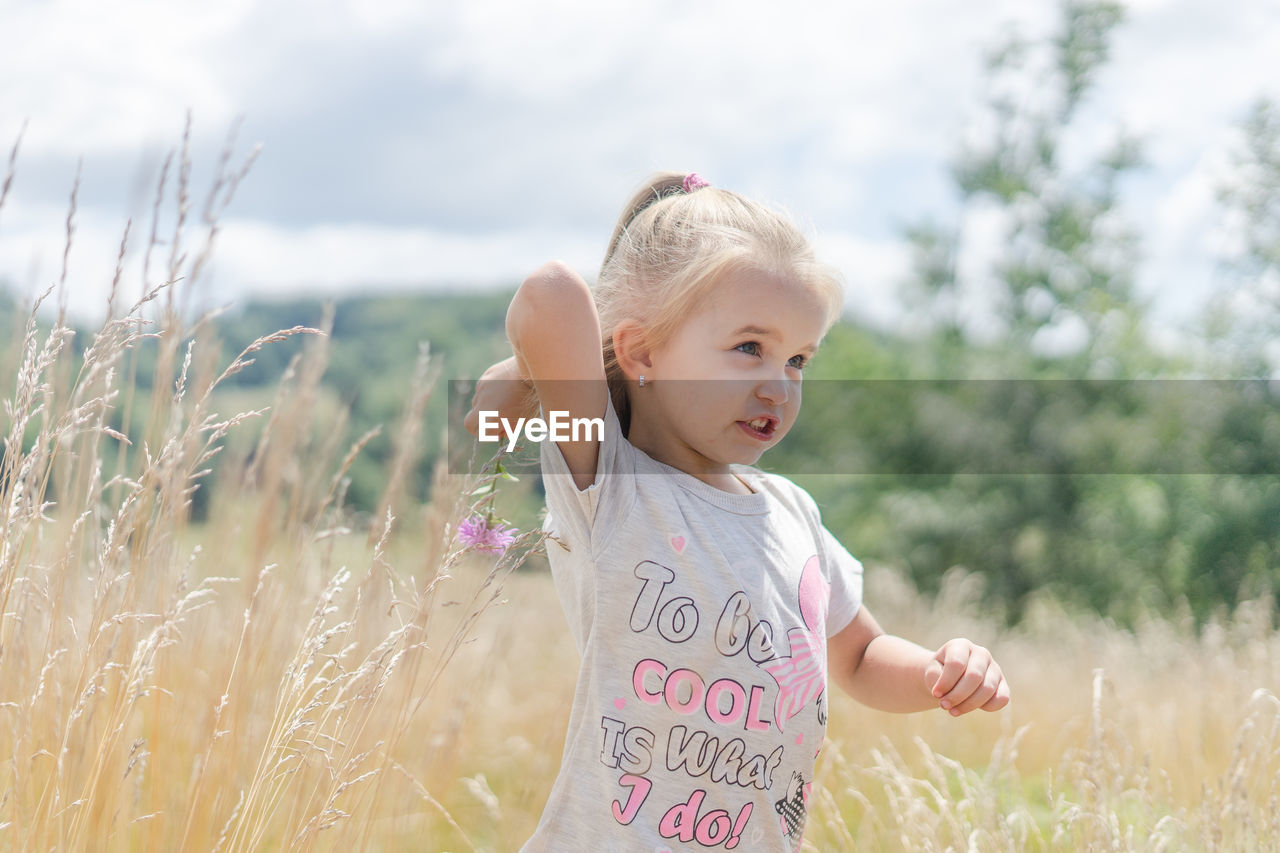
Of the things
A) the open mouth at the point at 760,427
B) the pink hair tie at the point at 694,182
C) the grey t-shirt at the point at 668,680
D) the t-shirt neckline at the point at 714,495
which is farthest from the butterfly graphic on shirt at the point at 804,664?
the pink hair tie at the point at 694,182

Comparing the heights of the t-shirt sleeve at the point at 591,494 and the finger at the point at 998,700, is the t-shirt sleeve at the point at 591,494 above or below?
above

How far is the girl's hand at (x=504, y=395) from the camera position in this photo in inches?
55.8

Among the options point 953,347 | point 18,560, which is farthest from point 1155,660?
point 953,347

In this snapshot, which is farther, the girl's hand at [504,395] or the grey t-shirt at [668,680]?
the girl's hand at [504,395]

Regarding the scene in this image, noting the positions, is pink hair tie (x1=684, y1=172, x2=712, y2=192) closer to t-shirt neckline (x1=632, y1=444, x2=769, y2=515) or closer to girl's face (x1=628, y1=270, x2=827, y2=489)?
girl's face (x1=628, y1=270, x2=827, y2=489)

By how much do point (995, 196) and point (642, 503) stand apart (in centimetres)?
1135

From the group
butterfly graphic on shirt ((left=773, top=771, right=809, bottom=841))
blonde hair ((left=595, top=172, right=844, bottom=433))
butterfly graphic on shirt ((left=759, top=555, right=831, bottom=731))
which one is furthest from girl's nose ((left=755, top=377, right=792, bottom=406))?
butterfly graphic on shirt ((left=773, top=771, right=809, bottom=841))

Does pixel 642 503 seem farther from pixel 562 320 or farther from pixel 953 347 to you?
pixel 953 347

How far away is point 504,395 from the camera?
142 cm

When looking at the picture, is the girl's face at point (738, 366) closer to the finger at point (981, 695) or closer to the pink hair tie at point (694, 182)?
the pink hair tie at point (694, 182)

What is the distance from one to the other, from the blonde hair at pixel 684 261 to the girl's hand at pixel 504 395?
13 centimetres

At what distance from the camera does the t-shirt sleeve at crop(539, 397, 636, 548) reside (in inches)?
51.3

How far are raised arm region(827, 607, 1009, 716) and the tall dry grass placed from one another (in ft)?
0.86

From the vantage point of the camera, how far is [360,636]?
2.05 meters
